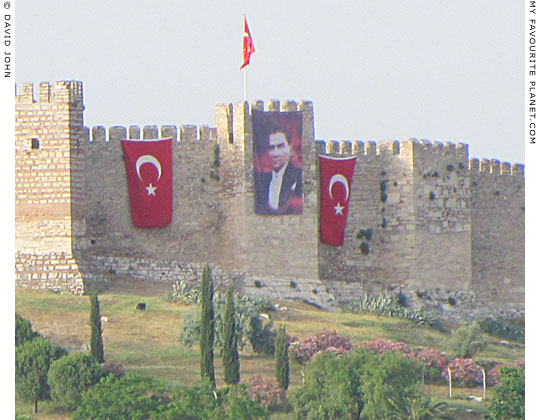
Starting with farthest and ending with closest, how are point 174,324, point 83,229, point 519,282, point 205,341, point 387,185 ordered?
point 519,282 < point 387,185 < point 83,229 < point 174,324 < point 205,341

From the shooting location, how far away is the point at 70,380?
37.2 meters

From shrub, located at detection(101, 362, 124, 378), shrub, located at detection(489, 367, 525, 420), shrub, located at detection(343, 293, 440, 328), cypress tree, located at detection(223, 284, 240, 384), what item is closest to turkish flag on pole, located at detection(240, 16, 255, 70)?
shrub, located at detection(343, 293, 440, 328)

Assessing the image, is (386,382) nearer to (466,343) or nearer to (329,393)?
(329,393)

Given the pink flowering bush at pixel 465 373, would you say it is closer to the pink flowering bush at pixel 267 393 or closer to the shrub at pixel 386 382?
the shrub at pixel 386 382

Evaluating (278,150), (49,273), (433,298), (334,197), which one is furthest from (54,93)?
(433,298)

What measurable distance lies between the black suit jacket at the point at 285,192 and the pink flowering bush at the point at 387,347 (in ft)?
27.8

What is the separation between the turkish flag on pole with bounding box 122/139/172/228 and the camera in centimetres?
4994

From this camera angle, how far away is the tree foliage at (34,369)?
37.9 metres

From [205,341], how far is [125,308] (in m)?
7.40

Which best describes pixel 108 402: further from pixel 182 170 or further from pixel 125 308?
pixel 182 170

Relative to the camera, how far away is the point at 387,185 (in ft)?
177

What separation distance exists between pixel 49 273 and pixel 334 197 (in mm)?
9454

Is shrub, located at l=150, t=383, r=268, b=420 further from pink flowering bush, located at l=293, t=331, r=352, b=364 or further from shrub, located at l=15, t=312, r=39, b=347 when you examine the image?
pink flowering bush, located at l=293, t=331, r=352, b=364

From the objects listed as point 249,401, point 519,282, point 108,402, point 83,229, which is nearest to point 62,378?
point 108,402
